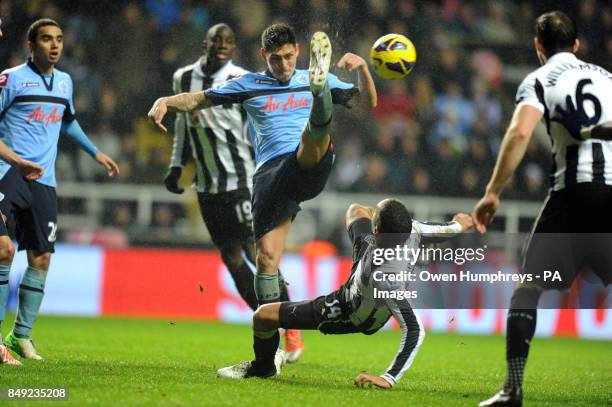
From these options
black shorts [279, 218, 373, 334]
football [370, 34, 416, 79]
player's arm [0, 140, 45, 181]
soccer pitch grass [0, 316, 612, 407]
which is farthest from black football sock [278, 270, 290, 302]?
player's arm [0, 140, 45, 181]

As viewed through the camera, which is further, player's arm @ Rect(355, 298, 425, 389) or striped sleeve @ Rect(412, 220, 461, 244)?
striped sleeve @ Rect(412, 220, 461, 244)

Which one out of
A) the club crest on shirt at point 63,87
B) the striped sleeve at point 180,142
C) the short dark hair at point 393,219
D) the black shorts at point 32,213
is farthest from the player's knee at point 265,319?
the striped sleeve at point 180,142

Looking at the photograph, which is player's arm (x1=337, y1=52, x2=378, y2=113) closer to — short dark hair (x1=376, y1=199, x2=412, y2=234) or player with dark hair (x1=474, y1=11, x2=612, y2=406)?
short dark hair (x1=376, y1=199, x2=412, y2=234)

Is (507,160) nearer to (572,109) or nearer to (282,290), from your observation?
(572,109)

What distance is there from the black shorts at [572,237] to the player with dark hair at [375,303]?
0.77 m

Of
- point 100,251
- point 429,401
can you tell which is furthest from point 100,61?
point 429,401

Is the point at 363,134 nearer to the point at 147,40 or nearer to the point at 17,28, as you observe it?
the point at 147,40

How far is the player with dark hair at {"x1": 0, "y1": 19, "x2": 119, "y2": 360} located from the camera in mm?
6551

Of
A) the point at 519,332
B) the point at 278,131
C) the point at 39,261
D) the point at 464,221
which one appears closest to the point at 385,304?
the point at 464,221

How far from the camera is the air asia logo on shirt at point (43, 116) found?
21.9 feet

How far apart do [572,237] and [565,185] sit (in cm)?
27

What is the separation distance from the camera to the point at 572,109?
4738mm

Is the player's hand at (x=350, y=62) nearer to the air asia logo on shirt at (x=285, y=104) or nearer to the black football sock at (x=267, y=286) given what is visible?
the air asia logo on shirt at (x=285, y=104)

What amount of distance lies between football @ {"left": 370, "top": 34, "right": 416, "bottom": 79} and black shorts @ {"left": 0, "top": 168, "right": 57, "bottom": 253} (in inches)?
98.2
